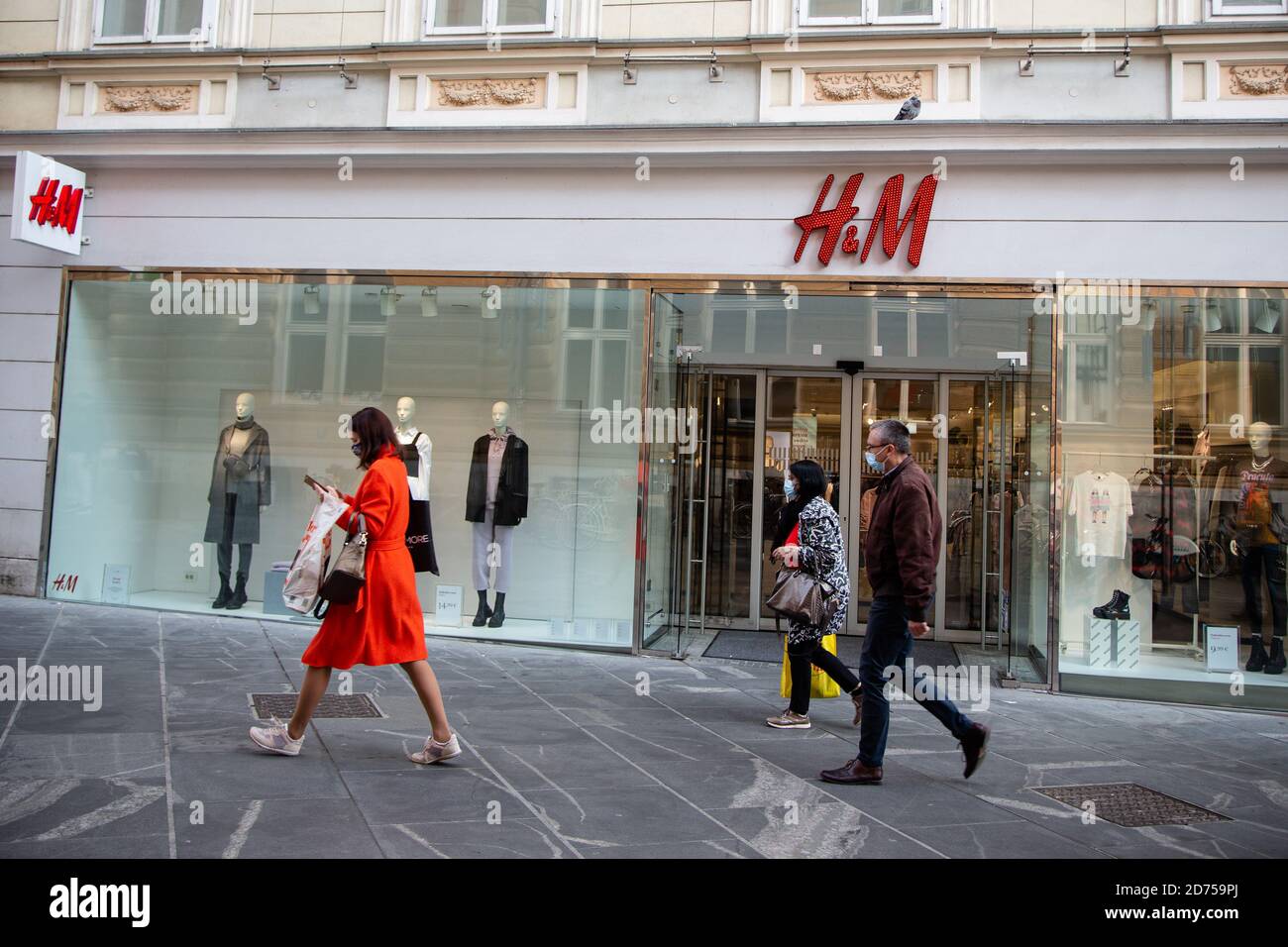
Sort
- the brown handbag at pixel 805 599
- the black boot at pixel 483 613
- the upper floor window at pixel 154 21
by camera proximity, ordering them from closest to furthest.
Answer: the brown handbag at pixel 805 599 < the black boot at pixel 483 613 < the upper floor window at pixel 154 21

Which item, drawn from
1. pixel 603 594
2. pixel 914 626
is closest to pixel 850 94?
pixel 603 594

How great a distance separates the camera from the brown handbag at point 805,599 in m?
6.11

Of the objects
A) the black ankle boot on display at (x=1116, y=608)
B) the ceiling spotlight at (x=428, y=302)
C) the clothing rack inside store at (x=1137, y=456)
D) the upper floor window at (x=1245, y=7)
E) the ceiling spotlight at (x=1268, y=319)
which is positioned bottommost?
the black ankle boot on display at (x=1116, y=608)

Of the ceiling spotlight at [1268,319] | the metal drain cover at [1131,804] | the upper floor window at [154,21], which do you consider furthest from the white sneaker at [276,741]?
the ceiling spotlight at [1268,319]

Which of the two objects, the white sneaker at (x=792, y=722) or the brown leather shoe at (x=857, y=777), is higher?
the white sneaker at (x=792, y=722)

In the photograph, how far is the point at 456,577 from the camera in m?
9.74

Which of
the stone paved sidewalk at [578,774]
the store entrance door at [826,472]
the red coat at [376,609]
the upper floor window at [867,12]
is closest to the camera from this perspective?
the stone paved sidewalk at [578,774]

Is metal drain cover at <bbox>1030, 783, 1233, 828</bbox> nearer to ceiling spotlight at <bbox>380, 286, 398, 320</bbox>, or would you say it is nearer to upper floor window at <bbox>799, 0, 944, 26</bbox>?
upper floor window at <bbox>799, 0, 944, 26</bbox>

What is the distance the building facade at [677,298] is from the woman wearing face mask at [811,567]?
2.85 m

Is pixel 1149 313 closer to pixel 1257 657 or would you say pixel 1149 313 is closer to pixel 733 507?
pixel 1257 657

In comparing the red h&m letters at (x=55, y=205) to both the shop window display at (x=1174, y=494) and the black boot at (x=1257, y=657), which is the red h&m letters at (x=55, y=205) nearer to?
the shop window display at (x=1174, y=494)

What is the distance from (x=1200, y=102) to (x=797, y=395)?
4361 millimetres

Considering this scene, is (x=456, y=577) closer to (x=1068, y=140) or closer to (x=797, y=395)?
(x=797, y=395)

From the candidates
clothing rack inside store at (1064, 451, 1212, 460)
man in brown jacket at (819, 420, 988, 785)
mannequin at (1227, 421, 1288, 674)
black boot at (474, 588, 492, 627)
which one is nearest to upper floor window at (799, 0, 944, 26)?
clothing rack inside store at (1064, 451, 1212, 460)
